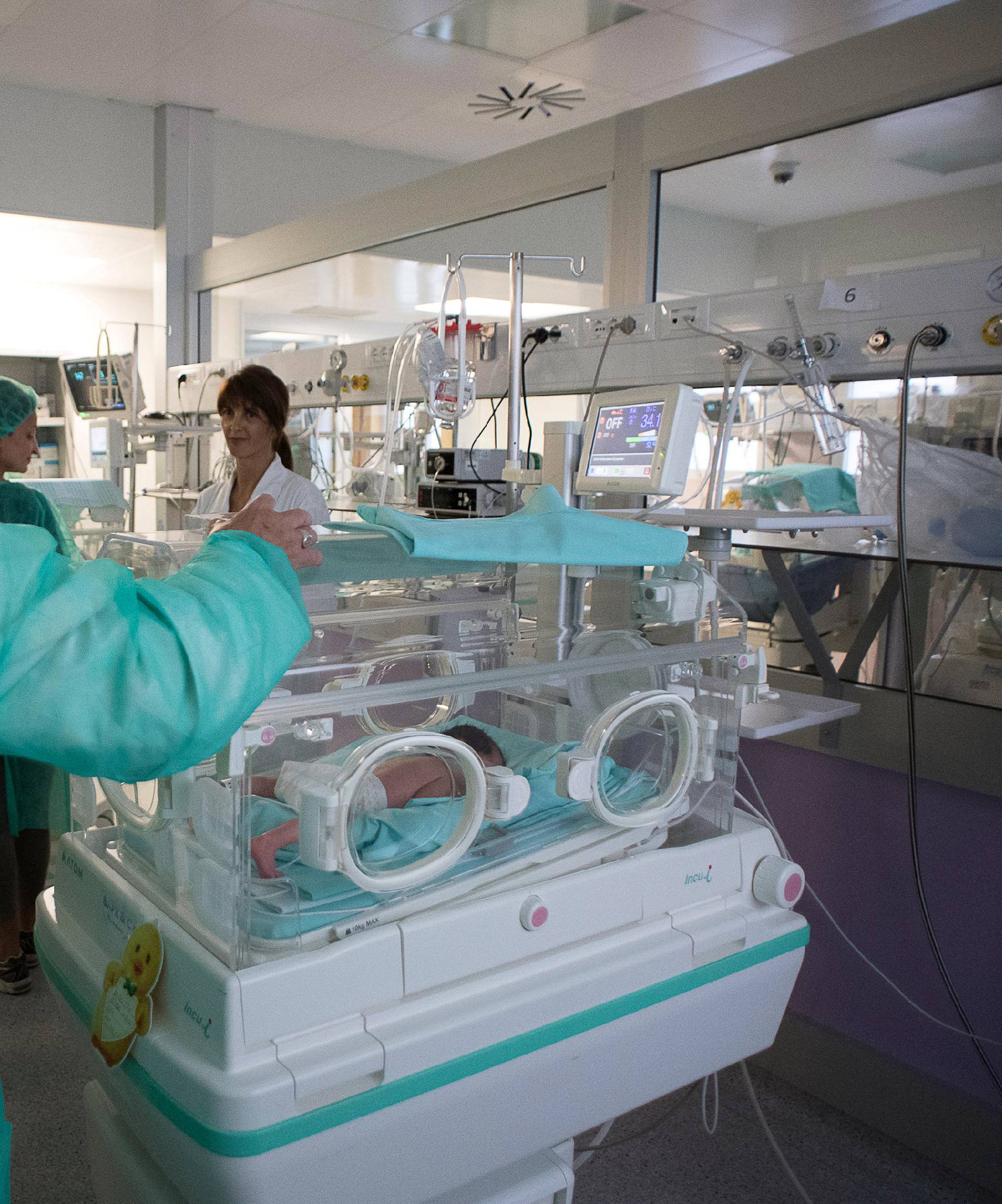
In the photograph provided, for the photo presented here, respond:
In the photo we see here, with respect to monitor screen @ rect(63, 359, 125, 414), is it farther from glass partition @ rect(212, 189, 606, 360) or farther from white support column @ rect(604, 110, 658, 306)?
white support column @ rect(604, 110, 658, 306)

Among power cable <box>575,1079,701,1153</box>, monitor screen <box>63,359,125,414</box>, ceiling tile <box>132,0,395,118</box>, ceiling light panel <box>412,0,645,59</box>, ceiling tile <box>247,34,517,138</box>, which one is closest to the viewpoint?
power cable <box>575,1079,701,1153</box>

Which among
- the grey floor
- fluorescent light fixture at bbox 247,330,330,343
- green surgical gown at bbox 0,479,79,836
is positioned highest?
fluorescent light fixture at bbox 247,330,330,343

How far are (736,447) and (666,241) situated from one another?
2.11ft

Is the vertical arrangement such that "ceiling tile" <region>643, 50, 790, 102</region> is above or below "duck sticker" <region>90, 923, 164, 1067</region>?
above

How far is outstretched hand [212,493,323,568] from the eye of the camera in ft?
3.36

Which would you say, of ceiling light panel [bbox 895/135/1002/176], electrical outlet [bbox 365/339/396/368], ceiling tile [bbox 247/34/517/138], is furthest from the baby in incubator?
ceiling tile [bbox 247/34/517/138]

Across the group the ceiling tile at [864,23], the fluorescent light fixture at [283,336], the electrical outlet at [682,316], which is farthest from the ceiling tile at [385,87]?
the fluorescent light fixture at [283,336]

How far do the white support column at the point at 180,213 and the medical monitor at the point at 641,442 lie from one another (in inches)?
155

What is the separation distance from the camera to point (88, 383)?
5.40m

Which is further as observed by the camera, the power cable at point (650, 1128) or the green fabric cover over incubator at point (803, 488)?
the green fabric cover over incubator at point (803, 488)

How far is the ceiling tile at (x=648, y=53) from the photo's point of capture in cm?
416

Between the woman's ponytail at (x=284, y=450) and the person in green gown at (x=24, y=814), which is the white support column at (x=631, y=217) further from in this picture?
the person in green gown at (x=24, y=814)

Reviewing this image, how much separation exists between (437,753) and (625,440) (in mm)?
944

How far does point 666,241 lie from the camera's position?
9.90 feet
